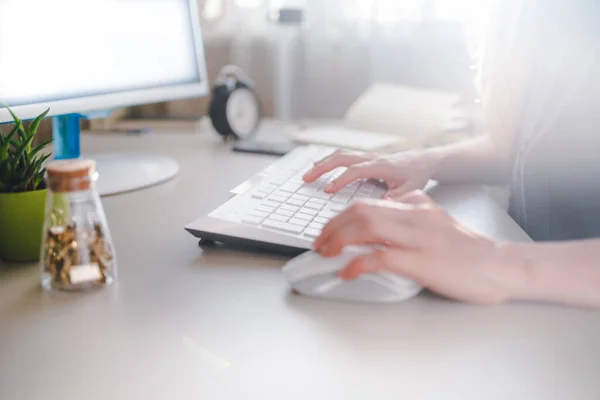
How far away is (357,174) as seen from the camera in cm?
85

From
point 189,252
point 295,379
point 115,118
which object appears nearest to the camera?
point 295,379

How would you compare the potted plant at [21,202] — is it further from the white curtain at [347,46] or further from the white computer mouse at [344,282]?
the white curtain at [347,46]

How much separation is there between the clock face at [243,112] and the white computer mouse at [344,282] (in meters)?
0.75

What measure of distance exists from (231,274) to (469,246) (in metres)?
0.23

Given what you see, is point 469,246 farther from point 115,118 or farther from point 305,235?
point 115,118

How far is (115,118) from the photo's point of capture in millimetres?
1497

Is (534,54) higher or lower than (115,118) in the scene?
higher

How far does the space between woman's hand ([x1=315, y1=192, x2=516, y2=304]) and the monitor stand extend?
1.50ft

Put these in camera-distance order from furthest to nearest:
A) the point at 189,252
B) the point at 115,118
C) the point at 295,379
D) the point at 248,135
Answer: the point at 115,118, the point at 248,135, the point at 189,252, the point at 295,379

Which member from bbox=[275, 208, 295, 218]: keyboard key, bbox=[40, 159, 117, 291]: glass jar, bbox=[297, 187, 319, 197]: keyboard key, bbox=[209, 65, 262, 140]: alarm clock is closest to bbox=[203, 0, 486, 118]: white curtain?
bbox=[209, 65, 262, 140]: alarm clock

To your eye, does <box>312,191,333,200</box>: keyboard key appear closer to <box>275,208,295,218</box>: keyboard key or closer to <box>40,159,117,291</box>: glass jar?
<box>275,208,295,218</box>: keyboard key

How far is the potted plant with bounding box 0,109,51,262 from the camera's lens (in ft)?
2.15

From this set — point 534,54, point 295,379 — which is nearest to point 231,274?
point 295,379

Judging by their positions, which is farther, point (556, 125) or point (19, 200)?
point (556, 125)
